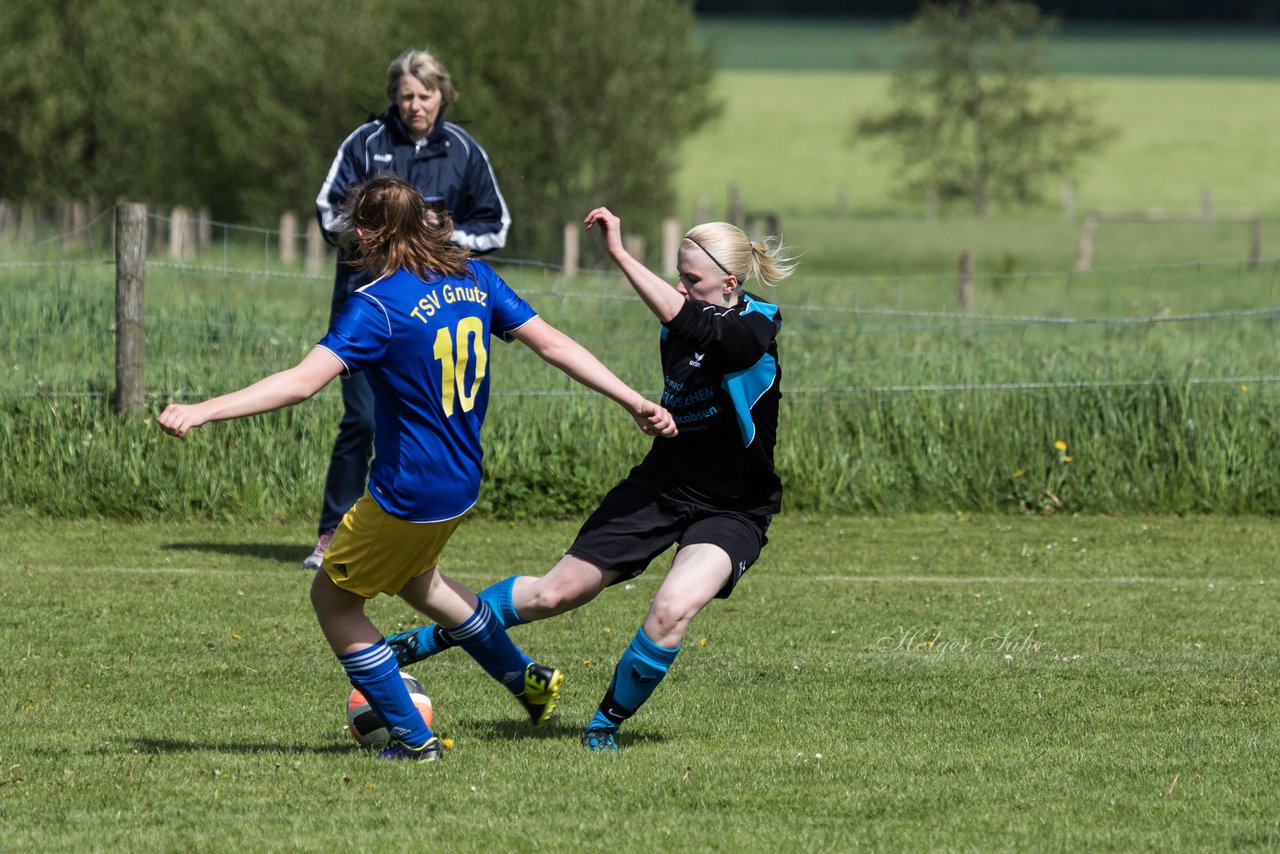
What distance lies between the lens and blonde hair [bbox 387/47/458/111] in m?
8.54

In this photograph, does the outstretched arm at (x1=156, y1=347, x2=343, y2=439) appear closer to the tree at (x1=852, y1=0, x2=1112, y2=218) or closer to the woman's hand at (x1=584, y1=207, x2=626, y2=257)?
the woman's hand at (x1=584, y1=207, x2=626, y2=257)

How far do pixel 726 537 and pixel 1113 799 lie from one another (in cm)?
142

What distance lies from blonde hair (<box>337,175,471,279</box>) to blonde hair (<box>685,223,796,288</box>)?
0.82 m

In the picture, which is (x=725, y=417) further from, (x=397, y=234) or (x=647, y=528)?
(x=397, y=234)

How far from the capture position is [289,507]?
10.5 meters

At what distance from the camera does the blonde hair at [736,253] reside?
18.4ft

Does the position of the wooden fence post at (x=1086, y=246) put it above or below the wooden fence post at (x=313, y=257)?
below

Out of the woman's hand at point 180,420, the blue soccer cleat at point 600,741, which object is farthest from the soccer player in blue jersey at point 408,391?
the blue soccer cleat at point 600,741

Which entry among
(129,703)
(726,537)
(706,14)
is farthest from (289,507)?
(706,14)

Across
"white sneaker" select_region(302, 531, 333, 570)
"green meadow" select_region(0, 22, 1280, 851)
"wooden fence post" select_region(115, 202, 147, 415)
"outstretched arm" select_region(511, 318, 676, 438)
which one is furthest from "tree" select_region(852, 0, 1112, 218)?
"outstretched arm" select_region(511, 318, 676, 438)

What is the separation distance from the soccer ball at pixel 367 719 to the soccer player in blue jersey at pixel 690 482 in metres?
0.22

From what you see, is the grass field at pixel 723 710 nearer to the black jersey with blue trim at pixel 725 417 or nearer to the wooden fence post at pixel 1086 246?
the black jersey with blue trim at pixel 725 417

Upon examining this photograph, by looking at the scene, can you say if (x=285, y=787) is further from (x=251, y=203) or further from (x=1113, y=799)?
(x=251, y=203)

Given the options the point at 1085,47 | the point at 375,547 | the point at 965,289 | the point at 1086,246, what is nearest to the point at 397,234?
the point at 375,547
